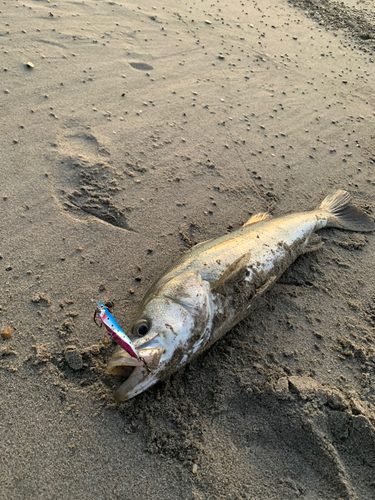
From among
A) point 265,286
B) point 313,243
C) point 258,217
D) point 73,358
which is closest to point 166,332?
point 73,358

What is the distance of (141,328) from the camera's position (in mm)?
2877

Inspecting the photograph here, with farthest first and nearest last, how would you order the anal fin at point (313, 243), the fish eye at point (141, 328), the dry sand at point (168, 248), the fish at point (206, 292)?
the anal fin at point (313, 243) < the fish eye at point (141, 328) < the fish at point (206, 292) < the dry sand at point (168, 248)

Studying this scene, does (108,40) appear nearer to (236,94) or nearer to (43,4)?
(43,4)

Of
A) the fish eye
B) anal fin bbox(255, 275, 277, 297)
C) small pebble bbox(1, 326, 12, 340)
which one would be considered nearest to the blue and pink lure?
the fish eye

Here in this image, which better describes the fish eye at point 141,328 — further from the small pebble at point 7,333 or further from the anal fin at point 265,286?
the anal fin at point 265,286

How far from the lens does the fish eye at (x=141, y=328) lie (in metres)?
2.87

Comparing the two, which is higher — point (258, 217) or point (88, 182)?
point (258, 217)

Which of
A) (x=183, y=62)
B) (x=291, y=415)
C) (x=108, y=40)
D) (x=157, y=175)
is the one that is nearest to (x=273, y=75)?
(x=183, y=62)

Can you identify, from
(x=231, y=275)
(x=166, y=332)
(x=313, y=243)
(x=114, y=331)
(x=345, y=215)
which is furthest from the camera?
(x=345, y=215)

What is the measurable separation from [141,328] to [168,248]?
1.34 metres

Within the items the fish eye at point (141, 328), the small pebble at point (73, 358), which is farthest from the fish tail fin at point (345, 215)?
the small pebble at point (73, 358)

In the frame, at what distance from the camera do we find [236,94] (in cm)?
658

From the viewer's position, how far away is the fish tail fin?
4.86 meters

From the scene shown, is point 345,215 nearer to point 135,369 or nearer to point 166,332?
point 166,332
